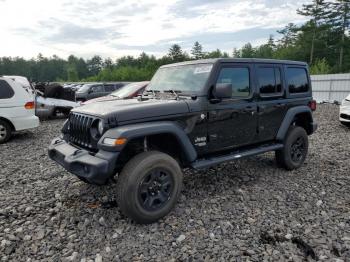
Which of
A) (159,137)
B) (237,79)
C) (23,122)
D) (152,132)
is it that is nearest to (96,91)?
(23,122)

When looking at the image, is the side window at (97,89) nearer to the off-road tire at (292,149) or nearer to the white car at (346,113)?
the white car at (346,113)

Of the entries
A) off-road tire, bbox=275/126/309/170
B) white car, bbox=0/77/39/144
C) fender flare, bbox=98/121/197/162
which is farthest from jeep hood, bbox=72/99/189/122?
white car, bbox=0/77/39/144

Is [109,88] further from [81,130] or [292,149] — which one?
[81,130]

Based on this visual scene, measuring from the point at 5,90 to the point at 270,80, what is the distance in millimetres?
6911

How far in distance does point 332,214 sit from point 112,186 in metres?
3.17

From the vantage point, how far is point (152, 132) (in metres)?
3.37

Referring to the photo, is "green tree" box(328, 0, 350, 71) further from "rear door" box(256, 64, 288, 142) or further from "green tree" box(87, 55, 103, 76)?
"green tree" box(87, 55, 103, 76)

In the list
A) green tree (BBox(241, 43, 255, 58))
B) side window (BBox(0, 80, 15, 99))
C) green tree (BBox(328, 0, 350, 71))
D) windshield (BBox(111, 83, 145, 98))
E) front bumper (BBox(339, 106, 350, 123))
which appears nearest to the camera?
side window (BBox(0, 80, 15, 99))

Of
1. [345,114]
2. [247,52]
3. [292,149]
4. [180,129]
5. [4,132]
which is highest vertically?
[247,52]

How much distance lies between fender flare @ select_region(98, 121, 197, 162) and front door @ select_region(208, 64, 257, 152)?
495mm

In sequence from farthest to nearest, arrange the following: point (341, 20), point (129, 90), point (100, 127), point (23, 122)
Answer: point (341, 20)
point (129, 90)
point (23, 122)
point (100, 127)

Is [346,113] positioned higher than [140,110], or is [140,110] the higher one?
[140,110]

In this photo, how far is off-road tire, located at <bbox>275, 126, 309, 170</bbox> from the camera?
5.23 metres

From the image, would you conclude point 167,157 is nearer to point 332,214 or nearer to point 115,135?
point 115,135
